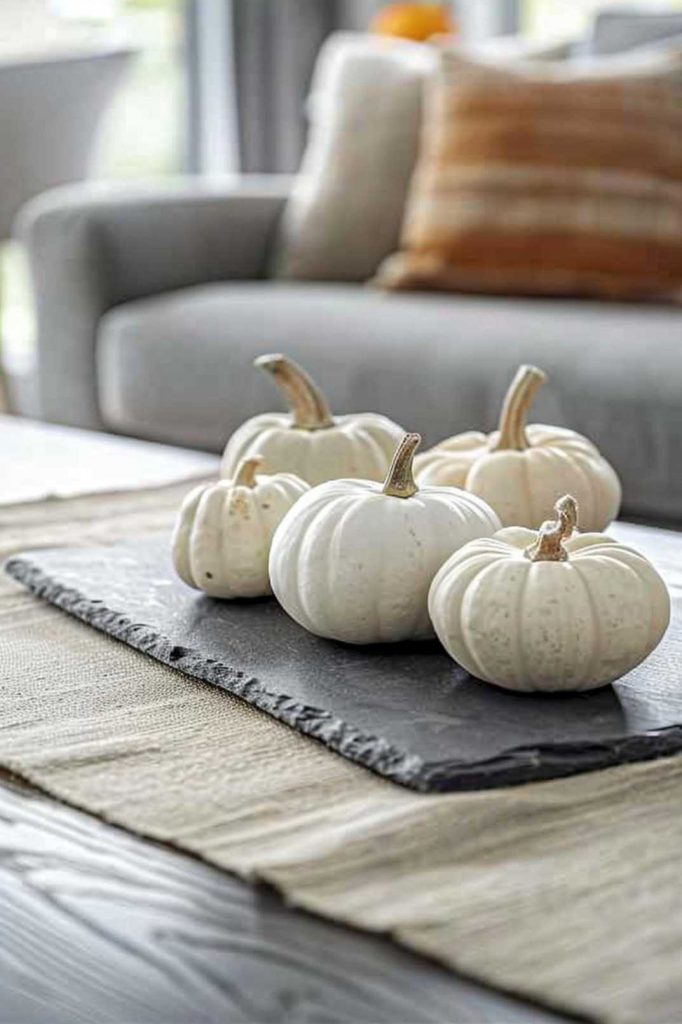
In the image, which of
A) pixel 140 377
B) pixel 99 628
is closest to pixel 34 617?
pixel 99 628

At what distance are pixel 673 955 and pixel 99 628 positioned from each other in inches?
22.9

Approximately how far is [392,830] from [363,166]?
2687 millimetres

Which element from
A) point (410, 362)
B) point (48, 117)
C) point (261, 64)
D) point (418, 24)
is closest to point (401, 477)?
point (410, 362)

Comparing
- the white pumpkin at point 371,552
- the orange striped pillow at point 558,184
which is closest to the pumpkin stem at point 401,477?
the white pumpkin at point 371,552

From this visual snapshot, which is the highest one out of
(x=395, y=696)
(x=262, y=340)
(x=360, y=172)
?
(x=395, y=696)

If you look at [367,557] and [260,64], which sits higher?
[367,557]

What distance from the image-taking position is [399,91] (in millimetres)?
3334

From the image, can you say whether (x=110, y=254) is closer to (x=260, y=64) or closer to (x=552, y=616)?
(x=260, y=64)

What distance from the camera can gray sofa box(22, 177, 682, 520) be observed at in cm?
241

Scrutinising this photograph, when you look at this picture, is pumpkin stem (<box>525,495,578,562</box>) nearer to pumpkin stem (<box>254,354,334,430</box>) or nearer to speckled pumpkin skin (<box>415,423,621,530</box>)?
speckled pumpkin skin (<box>415,423,621,530</box>)

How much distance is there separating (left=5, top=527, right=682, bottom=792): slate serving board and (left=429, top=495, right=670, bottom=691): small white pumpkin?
0.07 ft

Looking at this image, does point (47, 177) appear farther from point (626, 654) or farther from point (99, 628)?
point (626, 654)

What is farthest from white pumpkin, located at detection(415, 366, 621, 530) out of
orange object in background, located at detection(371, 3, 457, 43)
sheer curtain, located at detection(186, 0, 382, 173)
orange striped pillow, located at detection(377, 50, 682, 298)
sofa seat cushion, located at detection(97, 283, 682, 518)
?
sheer curtain, located at detection(186, 0, 382, 173)

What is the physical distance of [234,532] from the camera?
1.16m
